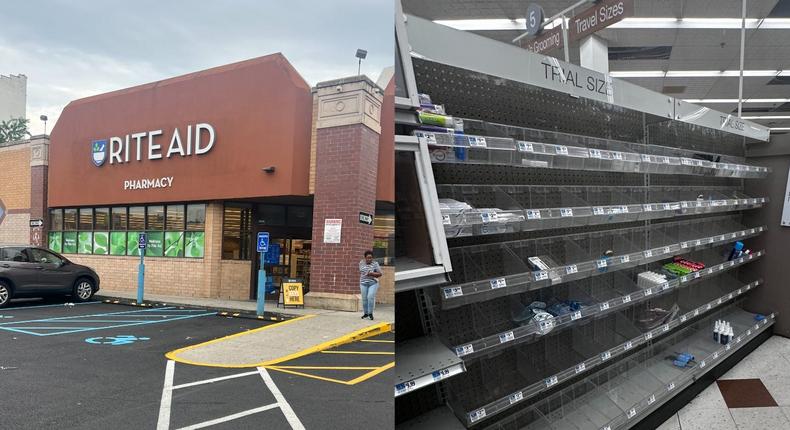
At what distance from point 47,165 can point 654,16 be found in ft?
21.1

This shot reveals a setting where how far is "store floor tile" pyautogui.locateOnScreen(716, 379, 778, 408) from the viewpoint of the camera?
2.82 m

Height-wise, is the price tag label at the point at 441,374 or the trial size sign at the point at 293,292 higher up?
the trial size sign at the point at 293,292

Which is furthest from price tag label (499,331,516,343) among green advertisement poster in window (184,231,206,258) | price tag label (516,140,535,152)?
green advertisement poster in window (184,231,206,258)

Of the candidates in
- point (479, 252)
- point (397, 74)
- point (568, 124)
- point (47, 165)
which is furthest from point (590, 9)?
point (47, 165)

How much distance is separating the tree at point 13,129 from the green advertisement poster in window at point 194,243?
1.04 metres

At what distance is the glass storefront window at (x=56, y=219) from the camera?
8.15 ft

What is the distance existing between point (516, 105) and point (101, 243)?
217cm

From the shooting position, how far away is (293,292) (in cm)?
250

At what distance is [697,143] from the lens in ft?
12.0

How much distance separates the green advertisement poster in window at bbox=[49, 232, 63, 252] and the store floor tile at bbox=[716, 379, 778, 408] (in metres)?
3.46

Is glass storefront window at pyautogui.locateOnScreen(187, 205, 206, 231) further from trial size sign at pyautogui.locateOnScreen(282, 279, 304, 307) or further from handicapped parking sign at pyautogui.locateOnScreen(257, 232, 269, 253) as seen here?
trial size sign at pyautogui.locateOnScreen(282, 279, 304, 307)

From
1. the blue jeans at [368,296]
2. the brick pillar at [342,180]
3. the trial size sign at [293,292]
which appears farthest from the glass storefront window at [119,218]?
the blue jeans at [368,296]

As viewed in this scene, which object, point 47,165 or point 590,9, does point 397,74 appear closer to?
point 47,165

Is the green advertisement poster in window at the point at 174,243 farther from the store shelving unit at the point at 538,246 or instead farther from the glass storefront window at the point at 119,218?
the store shelving unit at the point at 538,246
